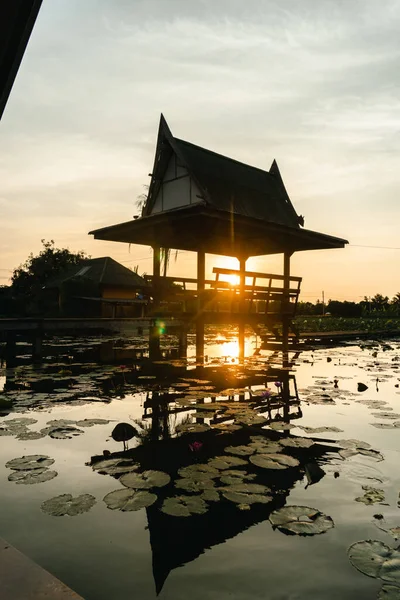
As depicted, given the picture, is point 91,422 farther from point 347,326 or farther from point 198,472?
point 347,326

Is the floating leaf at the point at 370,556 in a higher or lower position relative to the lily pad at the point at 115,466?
higher

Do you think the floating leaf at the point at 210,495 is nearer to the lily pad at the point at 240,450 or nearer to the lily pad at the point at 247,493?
the lily pad at the point at 247,493

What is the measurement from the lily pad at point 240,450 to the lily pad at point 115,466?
0.79 meters

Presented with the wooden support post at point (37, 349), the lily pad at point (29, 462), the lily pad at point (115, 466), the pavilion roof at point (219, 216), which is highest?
the pavilion roof at point (219, 216)

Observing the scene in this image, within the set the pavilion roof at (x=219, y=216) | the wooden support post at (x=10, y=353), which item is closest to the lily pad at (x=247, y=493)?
the wooden support post at (x=10, y=353)

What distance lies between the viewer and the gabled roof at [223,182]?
13.6 metres

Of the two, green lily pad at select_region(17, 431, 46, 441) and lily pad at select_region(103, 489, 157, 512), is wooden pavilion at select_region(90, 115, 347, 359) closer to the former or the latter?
green lily pad at select_region(17, 431, 46, 441)

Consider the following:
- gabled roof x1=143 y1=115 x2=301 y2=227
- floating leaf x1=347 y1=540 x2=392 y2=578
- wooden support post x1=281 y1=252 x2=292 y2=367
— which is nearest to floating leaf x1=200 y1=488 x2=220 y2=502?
floating leaf x1=347 y1=540 x2=392 y2=578

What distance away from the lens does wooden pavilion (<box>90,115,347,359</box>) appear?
13.4m

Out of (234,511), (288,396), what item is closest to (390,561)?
(234,511)

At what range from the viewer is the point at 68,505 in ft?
8.35

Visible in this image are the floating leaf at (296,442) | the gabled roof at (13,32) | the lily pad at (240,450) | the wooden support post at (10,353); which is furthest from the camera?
the wooden support post at (10,353)

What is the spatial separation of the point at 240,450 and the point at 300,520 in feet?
3.83

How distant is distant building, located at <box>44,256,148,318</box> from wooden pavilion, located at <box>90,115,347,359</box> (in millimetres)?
12505
